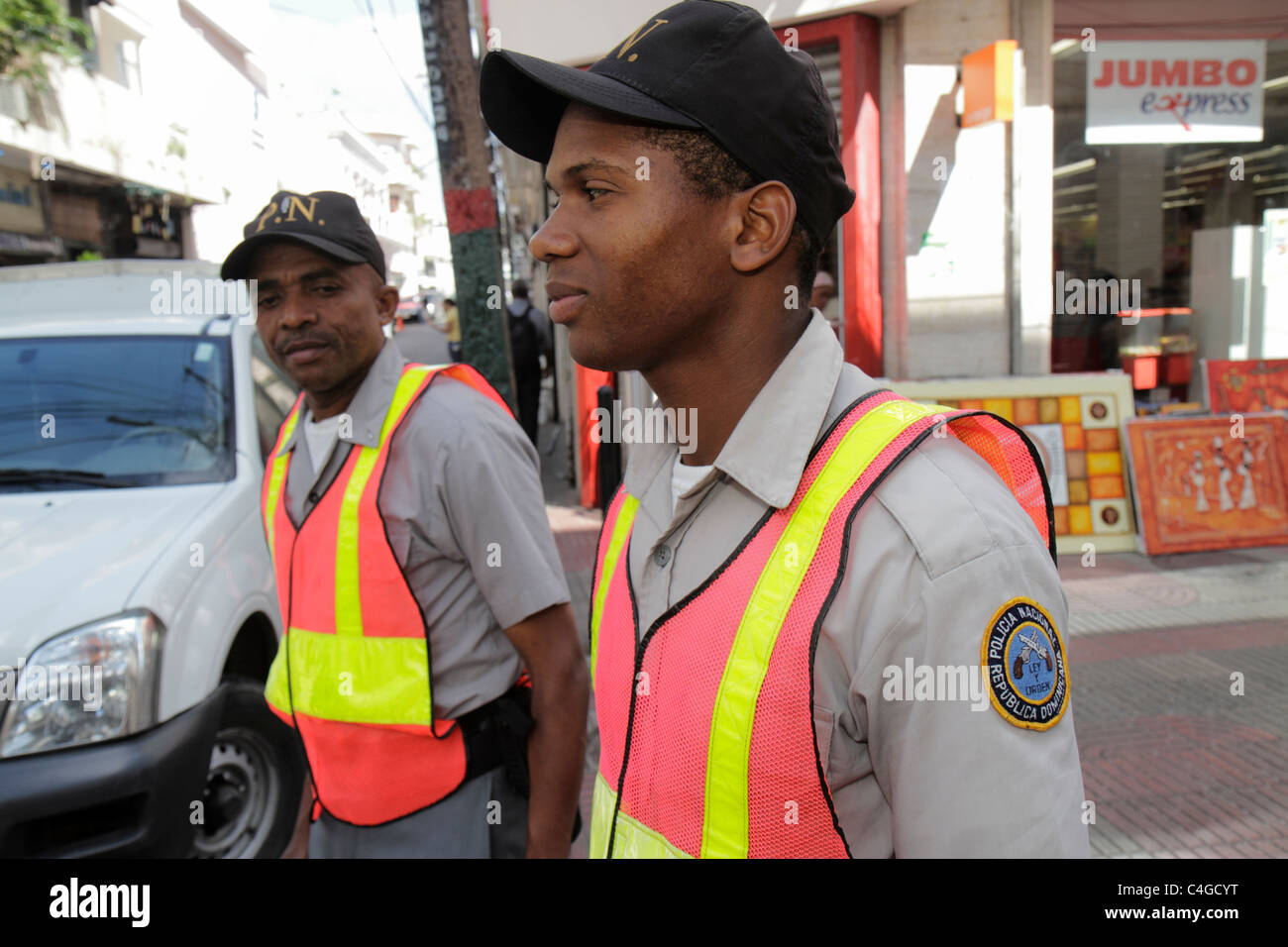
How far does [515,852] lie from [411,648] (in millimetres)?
560

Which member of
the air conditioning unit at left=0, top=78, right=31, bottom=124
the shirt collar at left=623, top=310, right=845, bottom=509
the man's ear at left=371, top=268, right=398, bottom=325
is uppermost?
the air conditioning unit at left=0, top=78, right=31, bottom=124

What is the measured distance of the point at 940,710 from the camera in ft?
3.27

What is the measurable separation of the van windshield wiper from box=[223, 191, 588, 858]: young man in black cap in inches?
68.9

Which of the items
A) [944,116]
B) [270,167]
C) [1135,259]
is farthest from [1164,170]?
[270,167]

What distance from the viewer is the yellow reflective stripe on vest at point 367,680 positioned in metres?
2.08

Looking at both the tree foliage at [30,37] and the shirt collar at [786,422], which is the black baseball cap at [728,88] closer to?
the shirt collar at [786,422]

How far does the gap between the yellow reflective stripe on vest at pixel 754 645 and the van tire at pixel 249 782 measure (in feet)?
8.33

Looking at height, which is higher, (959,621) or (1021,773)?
(959,621)

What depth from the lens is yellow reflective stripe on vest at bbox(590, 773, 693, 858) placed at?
4.02ft

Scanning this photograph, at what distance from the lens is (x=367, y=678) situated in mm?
2109

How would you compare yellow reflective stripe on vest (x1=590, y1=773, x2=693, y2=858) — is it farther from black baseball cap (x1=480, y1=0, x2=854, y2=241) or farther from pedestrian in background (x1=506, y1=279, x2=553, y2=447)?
pedestrian in background (x1=506, y1=279, x2=553, y2=447)

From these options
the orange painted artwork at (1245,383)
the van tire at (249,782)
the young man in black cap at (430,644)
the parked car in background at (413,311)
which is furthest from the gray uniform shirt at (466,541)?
the parked car in background at (413,311)

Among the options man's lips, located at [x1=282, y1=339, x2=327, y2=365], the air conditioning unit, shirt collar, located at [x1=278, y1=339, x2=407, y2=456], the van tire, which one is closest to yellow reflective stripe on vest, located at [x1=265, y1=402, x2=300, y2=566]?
shirt collar, located at [x1=278, y1=339, x2=407, y2=456]
